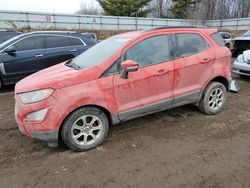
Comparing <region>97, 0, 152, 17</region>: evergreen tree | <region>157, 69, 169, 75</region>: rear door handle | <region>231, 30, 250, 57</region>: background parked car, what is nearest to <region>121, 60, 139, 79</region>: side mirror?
<region>157, 69, 169, 75</region>: rear door handle

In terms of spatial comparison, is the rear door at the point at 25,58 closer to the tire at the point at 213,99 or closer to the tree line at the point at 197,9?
the tire at the point at 213,99

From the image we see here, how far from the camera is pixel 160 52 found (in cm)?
411

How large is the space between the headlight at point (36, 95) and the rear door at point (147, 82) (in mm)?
957

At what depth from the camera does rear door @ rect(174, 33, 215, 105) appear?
14.0 ft

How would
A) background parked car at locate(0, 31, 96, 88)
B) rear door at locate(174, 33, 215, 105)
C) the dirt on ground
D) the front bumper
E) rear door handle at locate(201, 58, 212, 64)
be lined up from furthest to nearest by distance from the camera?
background parked car at locate(0, 31, 96, 88)
rear door handle at locate(201, 58, 212, 64)
rear door at locate(174, 33, 215, 105)
the front bumper
the dirt on ground

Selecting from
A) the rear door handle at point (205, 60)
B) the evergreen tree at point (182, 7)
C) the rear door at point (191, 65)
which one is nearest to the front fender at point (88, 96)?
the rear door at point (191, 65)

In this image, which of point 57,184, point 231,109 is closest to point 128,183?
point 57,184

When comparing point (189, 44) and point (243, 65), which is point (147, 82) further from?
point (243, 65)

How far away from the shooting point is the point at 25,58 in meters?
7.11

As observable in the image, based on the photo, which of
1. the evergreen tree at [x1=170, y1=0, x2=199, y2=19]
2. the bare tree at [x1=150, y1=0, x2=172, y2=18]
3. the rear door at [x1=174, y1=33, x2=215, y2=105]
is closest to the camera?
the rear door at [x1=174, y1=33, x2=215, y2=105]

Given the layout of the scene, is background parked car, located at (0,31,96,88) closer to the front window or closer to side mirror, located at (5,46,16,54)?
side mirror, located at (5,46,16,54)

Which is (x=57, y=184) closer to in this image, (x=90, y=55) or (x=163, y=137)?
(x=163, y=137)

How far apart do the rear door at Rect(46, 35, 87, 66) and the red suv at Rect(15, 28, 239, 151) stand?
340 cm

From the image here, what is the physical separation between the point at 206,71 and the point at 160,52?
3.40ft
